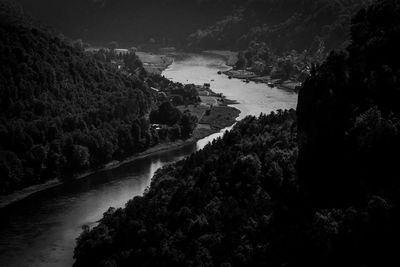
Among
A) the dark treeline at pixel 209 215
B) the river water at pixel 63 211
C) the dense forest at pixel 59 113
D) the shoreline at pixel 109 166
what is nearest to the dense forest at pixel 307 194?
the dark treeline at pixel 209 215

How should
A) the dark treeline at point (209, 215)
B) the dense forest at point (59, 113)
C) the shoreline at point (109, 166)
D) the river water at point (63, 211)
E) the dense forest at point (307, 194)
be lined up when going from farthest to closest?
the dense forest at point (59, 113) → the shoreline at point (109, 166) → the river water at point (63, 211) → the dark treeline at point (209, 215) → the dense forest at point (307, 194)

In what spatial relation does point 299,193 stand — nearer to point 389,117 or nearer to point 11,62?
point 389,117

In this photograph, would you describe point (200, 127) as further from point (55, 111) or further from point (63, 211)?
point (63, 211)

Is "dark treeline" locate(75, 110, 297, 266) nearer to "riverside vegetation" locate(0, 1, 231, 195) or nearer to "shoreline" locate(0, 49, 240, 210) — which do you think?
"shoreline" locate(0, 49, 240, 210)

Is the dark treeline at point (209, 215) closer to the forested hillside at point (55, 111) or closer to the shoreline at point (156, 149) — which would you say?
the shoreline at point (156, 149)

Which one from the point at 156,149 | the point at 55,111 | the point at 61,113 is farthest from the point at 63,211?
the point at 156,149

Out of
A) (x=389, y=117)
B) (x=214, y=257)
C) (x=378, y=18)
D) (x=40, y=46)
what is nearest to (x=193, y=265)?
(x=214, y=257)
